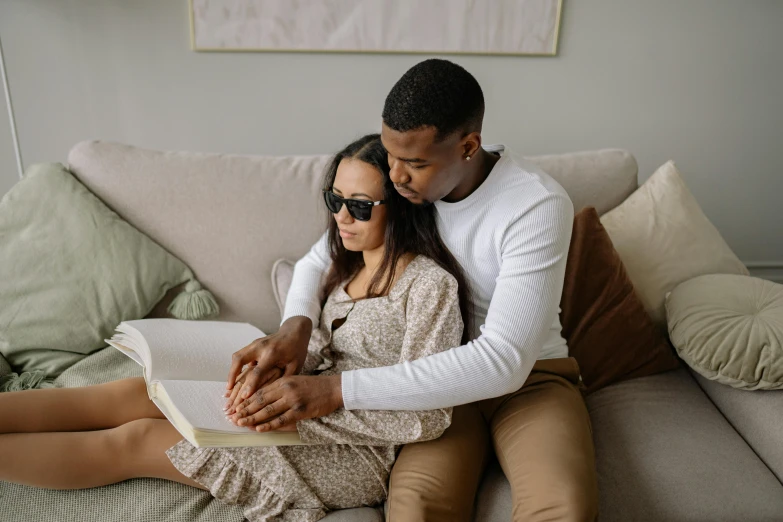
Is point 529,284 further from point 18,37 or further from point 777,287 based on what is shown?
point 18,37

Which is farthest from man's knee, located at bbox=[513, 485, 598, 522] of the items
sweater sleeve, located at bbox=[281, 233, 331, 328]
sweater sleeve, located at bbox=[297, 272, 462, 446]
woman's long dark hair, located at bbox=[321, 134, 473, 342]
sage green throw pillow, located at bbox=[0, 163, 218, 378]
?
sage green throw pillow, located at bbox=[0, 163, 218, 378]

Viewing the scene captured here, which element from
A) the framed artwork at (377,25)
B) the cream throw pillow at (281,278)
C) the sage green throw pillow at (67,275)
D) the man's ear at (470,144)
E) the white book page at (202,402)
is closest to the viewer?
the white book page at (202,402)

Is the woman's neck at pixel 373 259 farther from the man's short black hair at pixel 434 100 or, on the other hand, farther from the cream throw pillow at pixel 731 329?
the cream throw pillow at pixel 731 329

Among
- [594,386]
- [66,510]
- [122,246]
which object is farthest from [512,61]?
[66,510]

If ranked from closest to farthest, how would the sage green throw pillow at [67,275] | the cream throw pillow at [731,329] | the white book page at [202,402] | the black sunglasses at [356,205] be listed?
the white book page at [202,402] < the black sunglasses at [356,205] < the cream throw pillow at [731,329] < the sage green throw pillow at [67,275]

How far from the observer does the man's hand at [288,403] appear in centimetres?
113

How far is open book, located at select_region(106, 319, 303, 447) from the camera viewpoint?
43.6 inches

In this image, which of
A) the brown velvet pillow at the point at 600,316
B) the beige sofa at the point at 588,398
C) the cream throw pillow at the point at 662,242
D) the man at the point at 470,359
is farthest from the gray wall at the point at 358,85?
the man at the point at 470,359

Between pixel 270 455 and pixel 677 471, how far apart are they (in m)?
0.87

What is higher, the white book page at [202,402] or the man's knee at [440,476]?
the white book page at [202,402]

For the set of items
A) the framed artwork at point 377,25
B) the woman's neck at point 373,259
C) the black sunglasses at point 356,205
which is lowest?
the woman's neck at point 373,259

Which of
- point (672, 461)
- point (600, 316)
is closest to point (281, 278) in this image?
point (600, 316)

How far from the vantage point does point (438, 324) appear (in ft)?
4.17

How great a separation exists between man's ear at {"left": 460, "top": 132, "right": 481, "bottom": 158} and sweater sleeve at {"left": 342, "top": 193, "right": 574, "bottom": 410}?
0.19 m
